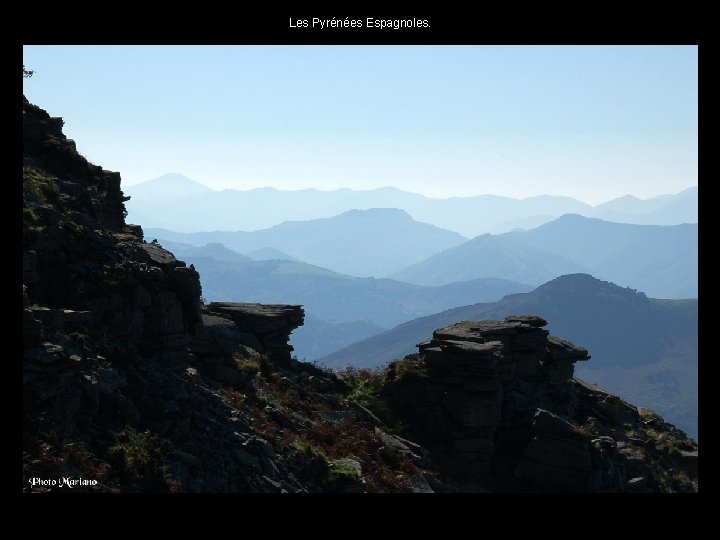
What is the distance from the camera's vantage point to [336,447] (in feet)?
92.9

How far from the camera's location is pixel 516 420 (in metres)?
34.1

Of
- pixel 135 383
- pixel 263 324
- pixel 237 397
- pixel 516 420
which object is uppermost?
pixel 263 324

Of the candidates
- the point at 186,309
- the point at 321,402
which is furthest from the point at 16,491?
the point at 321,402

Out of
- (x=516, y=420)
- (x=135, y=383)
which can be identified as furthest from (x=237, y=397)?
(x=516, y=420)

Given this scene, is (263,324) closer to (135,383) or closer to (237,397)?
(237,397)

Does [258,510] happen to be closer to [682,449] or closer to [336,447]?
[336,447]

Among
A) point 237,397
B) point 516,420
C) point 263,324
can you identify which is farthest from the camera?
point 263,324

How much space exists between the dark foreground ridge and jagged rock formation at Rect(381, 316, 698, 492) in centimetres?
9

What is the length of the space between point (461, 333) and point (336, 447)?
1083cm

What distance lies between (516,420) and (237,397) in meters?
14.0

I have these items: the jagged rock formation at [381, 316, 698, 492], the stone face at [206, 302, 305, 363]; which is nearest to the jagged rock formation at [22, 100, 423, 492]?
the stone face at [206, 302, 305, 363]

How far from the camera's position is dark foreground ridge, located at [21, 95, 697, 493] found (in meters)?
19.3

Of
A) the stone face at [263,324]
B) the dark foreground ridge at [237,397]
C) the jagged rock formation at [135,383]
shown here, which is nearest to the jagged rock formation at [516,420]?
the dark foreground ridge at [237,397]

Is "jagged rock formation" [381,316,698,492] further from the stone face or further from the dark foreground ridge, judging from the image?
the stone face
